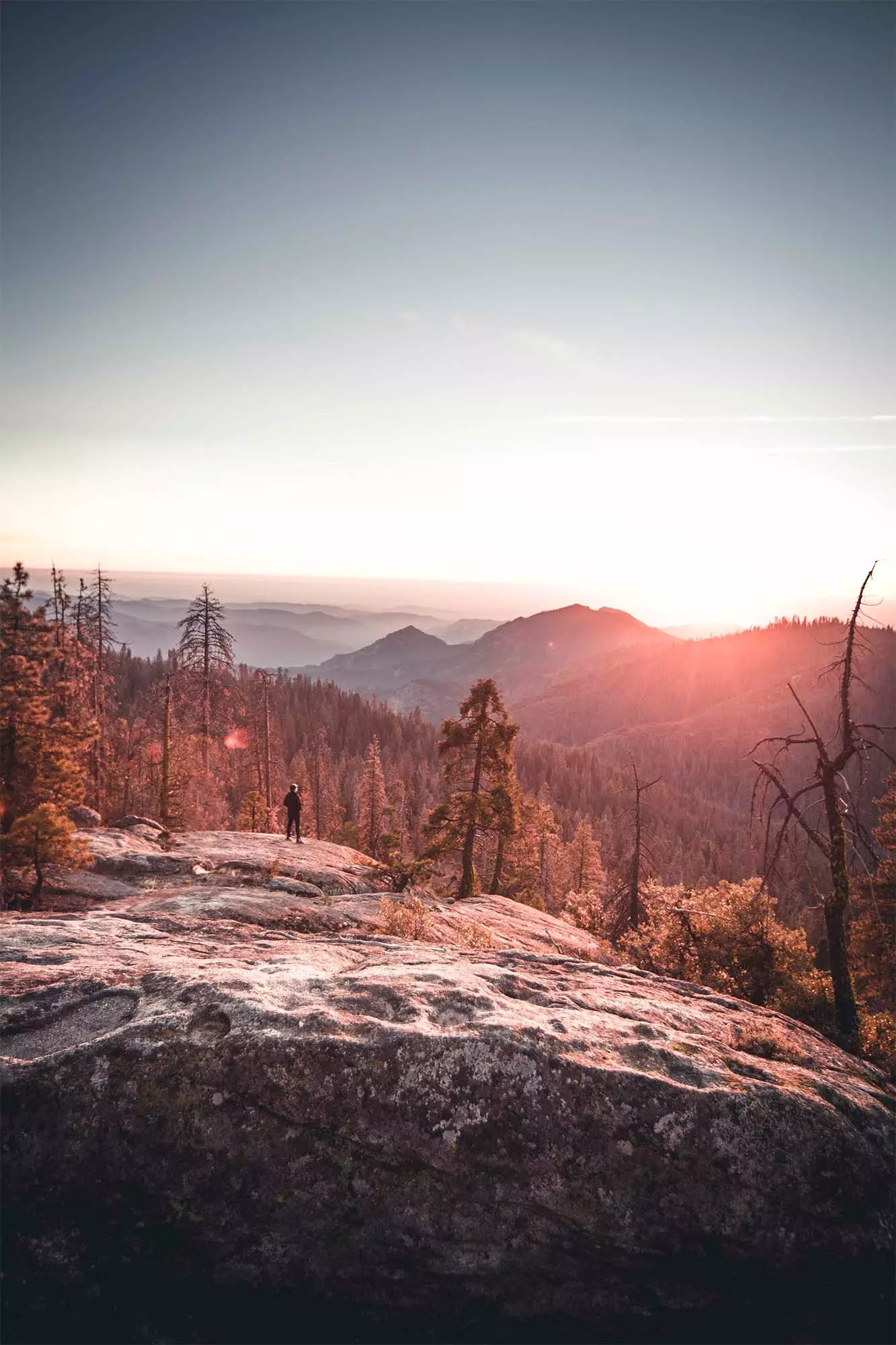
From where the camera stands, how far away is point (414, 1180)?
525cm

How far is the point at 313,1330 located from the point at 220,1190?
1.34 m

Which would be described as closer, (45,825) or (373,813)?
(45,825)

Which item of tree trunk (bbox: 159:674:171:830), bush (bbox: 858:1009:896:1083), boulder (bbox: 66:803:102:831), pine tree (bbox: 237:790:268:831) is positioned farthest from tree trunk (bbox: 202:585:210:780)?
bush (bbox: 858:1009:896:1083)

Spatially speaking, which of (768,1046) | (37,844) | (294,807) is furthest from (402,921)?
(294,807)

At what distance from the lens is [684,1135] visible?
18.0 feet

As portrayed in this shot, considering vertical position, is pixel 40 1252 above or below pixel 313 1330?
above

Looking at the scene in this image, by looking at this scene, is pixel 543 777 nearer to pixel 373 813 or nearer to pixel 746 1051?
pixel 373 813

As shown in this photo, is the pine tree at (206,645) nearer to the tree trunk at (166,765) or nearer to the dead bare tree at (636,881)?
the tree trunk at (166,765)

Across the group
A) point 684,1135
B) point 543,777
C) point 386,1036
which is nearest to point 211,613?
point 386,1036

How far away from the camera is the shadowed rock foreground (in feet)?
15.9

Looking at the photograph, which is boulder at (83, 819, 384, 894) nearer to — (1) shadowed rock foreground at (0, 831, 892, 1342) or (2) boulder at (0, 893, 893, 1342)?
(1) shadowed rock foreground at (0, 831, 892, 1342)

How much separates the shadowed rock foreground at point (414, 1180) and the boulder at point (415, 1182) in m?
0.02

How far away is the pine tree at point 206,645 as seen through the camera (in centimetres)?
3148

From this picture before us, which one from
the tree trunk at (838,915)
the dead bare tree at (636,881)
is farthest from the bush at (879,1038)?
the dead bare tree at (636,881)
